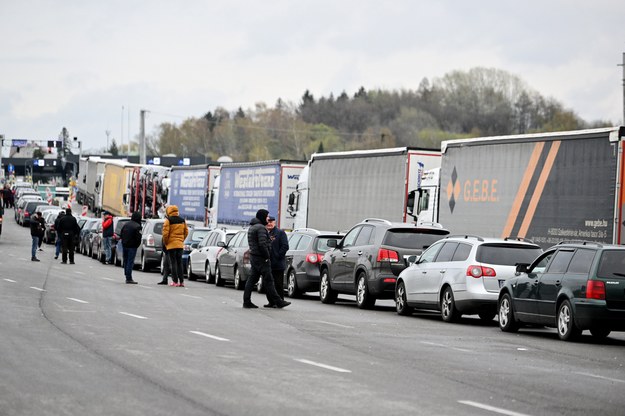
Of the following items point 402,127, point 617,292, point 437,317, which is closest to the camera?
point 617,292

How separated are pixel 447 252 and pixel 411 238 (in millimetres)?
2529

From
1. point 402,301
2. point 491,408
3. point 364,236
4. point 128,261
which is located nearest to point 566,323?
point 402,301

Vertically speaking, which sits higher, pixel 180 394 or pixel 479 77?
pixel 479 77

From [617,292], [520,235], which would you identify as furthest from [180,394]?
[520,235]

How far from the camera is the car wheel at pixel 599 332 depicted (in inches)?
694

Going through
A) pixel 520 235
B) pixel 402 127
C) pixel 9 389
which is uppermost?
pixel 402 127

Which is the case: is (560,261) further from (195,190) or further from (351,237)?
(195,190)

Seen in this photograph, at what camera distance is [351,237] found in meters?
25.9

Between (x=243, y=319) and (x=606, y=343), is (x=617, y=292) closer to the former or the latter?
(x=606, y=343)

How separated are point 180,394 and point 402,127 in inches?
6111

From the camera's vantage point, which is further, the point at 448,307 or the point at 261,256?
the point at 261,256

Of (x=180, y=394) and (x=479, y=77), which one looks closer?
(x=180, y=394)

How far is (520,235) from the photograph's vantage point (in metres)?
27.1

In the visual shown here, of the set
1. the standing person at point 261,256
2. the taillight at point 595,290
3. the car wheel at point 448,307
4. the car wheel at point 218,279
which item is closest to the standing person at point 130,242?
the car wheel at point 218,279
